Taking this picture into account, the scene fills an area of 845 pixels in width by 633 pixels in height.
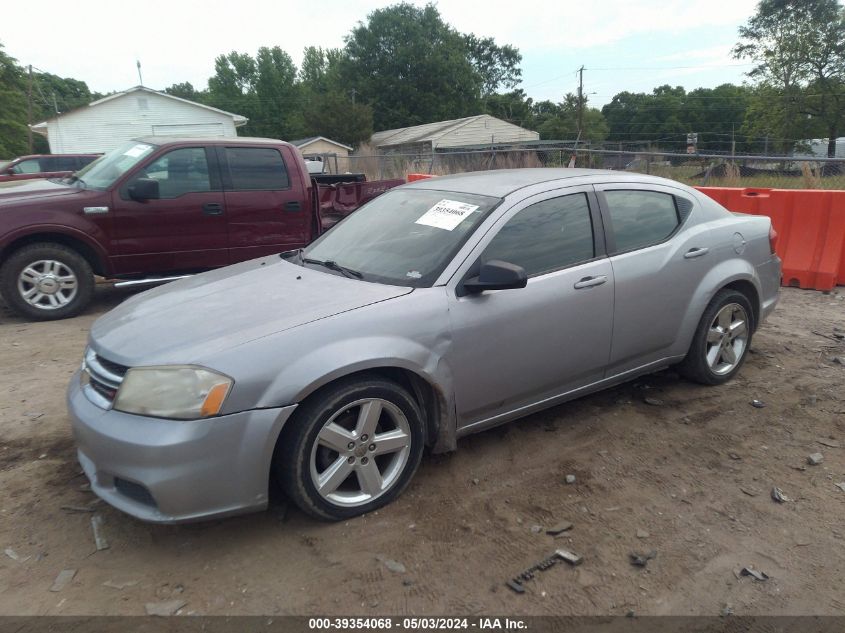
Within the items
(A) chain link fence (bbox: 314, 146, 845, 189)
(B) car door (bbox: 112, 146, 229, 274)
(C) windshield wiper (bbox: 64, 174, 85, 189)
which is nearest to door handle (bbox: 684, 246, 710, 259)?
(A) chain link fence (bbox: 314, 146, 845, 189)

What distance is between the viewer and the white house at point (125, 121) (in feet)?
132

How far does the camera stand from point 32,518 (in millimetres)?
3133

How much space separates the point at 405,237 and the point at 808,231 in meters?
5.46

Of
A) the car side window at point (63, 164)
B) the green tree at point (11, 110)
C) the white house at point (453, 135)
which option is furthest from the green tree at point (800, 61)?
the green tree at point (11, 110)

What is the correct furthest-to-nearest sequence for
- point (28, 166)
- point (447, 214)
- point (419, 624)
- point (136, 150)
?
point (28, 166), point (136, 150), point (447, 214), point (419, 624)

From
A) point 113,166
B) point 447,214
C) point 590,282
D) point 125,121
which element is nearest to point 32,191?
point 113,166

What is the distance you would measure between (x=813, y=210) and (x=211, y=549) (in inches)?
275

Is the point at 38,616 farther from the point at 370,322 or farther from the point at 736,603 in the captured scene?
the point at 736,603

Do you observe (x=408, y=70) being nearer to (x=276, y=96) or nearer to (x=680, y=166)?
(x=276, y=96)

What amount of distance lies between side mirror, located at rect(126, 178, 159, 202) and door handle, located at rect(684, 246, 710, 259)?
528 centimetres

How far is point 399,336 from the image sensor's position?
3047mm

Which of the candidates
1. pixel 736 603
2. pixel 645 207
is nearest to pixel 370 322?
pixel 736 603

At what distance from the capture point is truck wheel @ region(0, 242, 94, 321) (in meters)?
6.32

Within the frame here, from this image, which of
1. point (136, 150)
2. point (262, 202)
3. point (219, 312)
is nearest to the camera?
point (219, 312)
